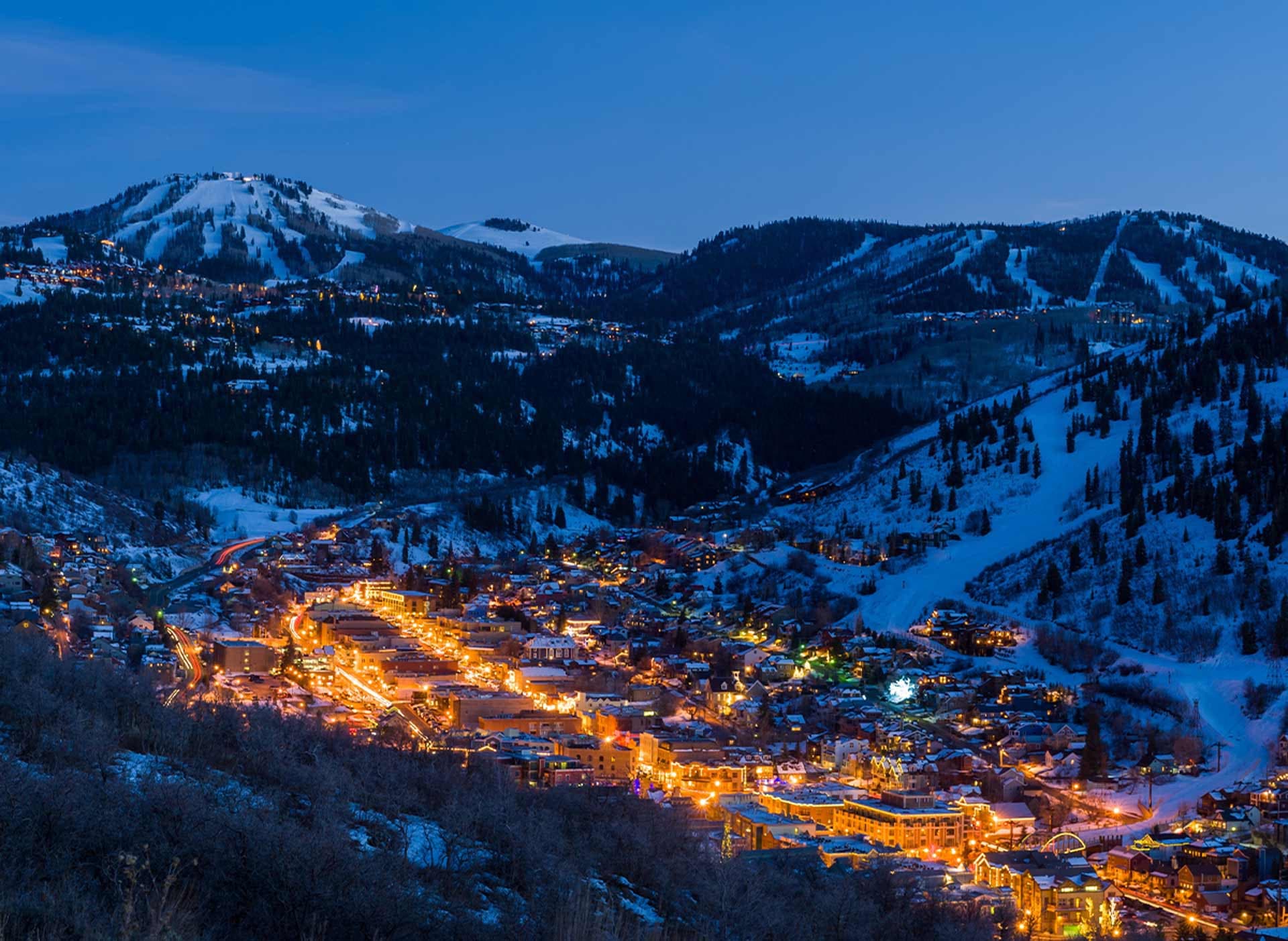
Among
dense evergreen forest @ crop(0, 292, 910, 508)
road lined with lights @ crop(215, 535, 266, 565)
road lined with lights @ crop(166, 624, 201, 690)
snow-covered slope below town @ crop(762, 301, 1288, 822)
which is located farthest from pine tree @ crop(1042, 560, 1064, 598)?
dense evergreen forest @ crop(0, 292, 910, 508)

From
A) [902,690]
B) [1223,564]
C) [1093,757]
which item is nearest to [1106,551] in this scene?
[1223,564]

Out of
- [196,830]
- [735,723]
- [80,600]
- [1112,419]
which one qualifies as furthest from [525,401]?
[196,830]

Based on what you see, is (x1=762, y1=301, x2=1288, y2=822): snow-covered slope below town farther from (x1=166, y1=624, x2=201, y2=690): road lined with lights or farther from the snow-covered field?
the snow-covered field

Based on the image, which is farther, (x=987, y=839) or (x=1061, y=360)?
(x=1061, y=360)

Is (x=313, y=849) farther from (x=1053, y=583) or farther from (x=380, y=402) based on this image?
(x=380, y=402)

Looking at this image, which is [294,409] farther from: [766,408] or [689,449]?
[766,408]
